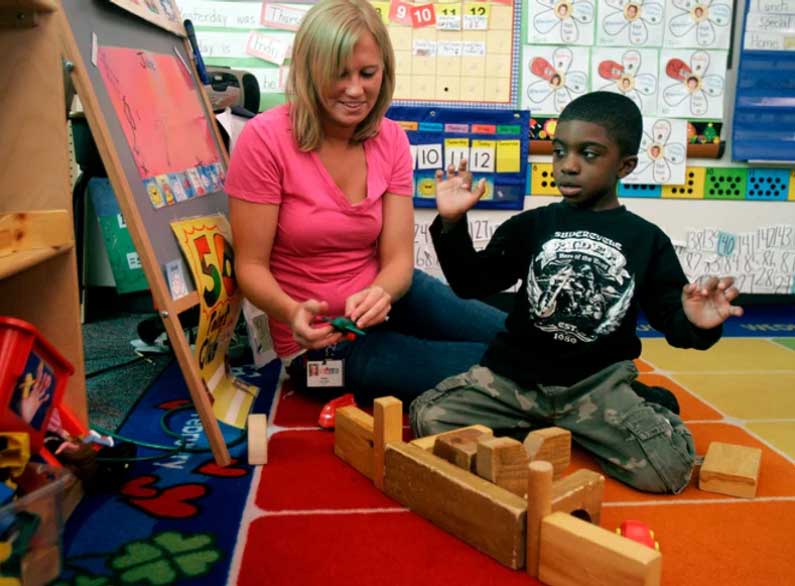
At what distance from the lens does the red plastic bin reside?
2.64 feet

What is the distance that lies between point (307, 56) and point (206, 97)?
50 centimetres

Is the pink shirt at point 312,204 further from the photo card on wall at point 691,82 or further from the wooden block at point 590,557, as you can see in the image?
the photo card on wall at point 691,82

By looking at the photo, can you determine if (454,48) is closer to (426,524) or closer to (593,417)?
(593,417)

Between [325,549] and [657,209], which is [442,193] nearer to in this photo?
[325,549]

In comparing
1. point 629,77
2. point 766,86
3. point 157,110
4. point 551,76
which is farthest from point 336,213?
point 766,86

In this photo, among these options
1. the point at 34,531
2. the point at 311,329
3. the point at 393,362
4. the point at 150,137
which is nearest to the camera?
the point at 34,531


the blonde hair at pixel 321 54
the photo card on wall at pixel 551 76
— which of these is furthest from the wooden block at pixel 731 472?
the photo card on wall at pixel 551 76

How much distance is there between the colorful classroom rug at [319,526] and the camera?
2.65 ft

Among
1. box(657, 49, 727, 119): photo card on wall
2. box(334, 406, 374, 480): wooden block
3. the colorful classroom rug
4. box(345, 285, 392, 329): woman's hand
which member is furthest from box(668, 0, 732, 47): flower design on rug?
box(334, 406, 374, 480): wooden block

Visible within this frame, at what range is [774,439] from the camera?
1244 mm

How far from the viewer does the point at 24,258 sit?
2.83ft

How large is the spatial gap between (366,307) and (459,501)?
1.16ft

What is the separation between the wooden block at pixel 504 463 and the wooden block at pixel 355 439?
8.8 inches

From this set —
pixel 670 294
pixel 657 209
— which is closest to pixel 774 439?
pixel 670 294
